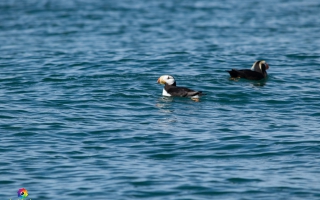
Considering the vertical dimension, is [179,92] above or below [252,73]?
below

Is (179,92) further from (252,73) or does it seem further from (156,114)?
(252,73)

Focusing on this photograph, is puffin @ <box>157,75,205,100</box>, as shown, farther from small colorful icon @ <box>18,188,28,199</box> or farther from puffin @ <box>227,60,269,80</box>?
small colorful icon @ <box>18,188,28,199</box>

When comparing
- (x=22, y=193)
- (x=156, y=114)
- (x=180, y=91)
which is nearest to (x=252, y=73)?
(x=180, y=91)

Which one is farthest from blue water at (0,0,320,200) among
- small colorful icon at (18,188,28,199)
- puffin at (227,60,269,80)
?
puffin at (227,60,269,80)

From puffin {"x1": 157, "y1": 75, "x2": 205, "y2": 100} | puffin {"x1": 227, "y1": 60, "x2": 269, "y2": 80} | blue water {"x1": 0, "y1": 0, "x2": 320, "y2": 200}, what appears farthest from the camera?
puffin {"x1": 227, "y1": 60, "x2": 269, "y2": 80}

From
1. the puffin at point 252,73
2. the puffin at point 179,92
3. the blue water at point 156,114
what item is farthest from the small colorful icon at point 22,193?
the puffin at point 252,73

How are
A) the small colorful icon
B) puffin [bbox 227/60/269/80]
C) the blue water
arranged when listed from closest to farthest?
1. the small colorful icon
2. the blue water
3. puffin [bbox 227/60/269/80]

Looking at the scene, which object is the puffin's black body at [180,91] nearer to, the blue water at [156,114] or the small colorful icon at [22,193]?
the blue water at [156,114]

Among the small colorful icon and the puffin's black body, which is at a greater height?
the puffin's black body

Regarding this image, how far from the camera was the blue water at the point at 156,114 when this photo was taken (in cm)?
1239

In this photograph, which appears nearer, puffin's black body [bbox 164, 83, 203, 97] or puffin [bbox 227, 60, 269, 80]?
puffin's black body [bbox 164, 83, 203, 97]

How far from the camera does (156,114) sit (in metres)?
17.5

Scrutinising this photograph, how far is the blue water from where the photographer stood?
12391mm

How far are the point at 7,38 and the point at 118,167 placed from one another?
2107cm
